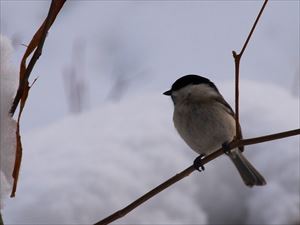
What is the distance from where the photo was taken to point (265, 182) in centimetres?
175

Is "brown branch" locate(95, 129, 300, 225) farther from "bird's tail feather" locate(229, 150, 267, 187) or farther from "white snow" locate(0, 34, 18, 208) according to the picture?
"bird's tail feather" locate(229, 150, 267, 187)

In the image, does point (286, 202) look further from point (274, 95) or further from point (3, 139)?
point (3, 139)

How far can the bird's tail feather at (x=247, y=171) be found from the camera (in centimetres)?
176

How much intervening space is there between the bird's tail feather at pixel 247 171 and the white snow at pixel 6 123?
1.30m

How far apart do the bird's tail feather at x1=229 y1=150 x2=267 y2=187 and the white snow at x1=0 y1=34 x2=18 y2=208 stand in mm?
1300

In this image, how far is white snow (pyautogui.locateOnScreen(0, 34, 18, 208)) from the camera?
0.50 m

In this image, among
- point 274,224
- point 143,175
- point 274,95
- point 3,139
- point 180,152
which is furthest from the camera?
point 274,95

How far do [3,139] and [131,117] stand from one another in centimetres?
181

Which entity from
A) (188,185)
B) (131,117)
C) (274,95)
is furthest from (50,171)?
(274,95)

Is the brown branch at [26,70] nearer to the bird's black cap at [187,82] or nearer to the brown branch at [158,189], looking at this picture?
the brown branch at [158,189]

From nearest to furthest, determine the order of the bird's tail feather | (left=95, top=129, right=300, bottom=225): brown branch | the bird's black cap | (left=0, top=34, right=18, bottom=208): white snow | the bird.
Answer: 1. (left=0, top=34, right=18, bottom=208): white snow
2. (left=95, top=129, right=300, bottom=225): brown branch
3. the bird's tail feather
4. the bird
5. the bird's black cap

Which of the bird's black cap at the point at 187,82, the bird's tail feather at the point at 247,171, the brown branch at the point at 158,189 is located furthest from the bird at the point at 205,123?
the brown branch at the point at 158,189

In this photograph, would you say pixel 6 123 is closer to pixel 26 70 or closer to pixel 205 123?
pixel 26 70

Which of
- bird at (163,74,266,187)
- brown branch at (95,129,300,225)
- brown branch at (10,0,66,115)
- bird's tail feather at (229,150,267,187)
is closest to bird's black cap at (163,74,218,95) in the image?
bird at (163,74,266,187)
